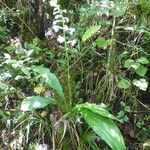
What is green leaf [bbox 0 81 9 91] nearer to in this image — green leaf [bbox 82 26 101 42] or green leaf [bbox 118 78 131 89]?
green leaf [bbox 82 26 101 42]

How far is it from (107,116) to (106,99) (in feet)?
1.19

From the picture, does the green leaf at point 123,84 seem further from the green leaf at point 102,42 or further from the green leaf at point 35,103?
the green leaf at point 35,103

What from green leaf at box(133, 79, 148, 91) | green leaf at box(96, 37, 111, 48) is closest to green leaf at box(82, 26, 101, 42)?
green leaf at box(96, 37, 111, 48)

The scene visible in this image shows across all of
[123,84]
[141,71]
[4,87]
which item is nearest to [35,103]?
[4,87]

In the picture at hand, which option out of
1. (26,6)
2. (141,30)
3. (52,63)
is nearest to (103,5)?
(141,30)

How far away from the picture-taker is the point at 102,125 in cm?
200

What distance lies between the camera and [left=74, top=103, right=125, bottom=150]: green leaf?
6.40ft

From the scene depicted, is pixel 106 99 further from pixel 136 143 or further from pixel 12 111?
pixel 12 111

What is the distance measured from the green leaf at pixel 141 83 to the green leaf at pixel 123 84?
0.04 m

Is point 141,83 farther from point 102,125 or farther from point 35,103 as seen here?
point 35,103

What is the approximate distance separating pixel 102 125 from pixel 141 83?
44 centimetres

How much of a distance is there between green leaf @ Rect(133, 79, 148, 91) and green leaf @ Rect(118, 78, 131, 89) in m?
0.04

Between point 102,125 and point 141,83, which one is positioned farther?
point 141,83

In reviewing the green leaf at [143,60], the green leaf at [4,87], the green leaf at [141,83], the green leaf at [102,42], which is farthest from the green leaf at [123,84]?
the green leaf at [4,87]
